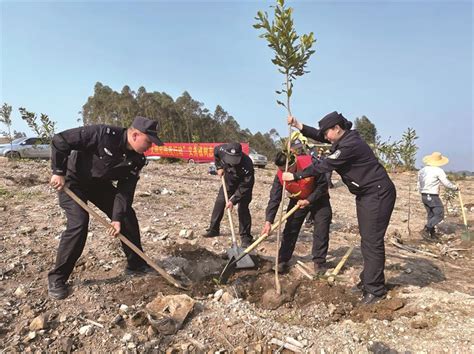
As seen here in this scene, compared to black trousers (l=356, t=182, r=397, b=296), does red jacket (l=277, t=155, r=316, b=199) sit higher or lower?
higher

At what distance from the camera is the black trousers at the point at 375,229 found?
3459 millimetres

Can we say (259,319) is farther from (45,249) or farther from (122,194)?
(45,249)

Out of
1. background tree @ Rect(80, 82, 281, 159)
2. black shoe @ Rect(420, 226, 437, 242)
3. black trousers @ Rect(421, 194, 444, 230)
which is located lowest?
black shoe @ Rect(420, 226, 437, 242)

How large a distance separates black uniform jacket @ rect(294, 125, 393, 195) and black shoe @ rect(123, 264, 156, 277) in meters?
1.94

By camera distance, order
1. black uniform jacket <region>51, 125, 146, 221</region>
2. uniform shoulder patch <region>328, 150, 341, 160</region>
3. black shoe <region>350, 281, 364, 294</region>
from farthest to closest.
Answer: black shoe <region>350, 281, 364, 294</region>
uniform shoulder patch <region>328, 150, 341, 160</region>
black uniform jacket <region>51, 125, 146, 221</region>

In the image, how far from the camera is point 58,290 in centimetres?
326

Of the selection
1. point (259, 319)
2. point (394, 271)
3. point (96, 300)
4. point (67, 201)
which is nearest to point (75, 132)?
point (67, 201)

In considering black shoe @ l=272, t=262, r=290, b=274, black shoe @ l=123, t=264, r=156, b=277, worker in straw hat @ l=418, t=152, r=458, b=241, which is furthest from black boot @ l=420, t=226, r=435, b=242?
black shoe @ l=123, t=264, r=156, b=277

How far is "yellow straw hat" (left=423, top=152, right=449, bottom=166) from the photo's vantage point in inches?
272

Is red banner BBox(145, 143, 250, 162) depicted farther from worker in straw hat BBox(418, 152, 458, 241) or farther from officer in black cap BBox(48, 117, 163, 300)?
officer in black cap BBox(48, 117, 163, 300)

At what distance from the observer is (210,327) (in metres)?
3.03

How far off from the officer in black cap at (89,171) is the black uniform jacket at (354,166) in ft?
5.24

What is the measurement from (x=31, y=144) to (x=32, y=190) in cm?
1134

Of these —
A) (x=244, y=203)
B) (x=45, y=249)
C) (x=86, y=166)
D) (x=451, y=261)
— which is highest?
(x=86, y=166)
